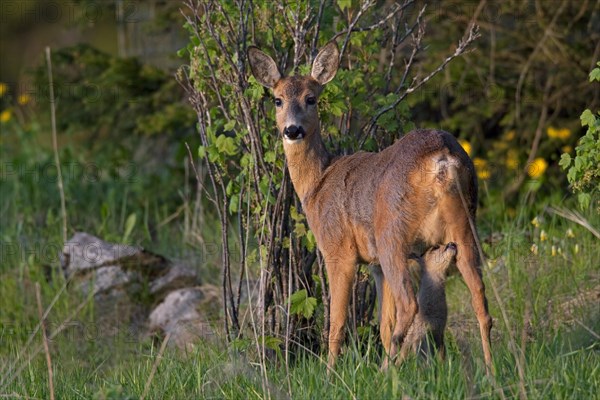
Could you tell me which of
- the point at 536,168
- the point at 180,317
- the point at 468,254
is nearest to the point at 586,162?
the point at 468,254

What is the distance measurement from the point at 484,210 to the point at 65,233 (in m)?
3.56

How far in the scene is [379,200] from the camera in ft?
17.6

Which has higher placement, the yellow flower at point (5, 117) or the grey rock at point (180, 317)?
the yellow flower at point (5, 117)

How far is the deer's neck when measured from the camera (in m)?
5.98

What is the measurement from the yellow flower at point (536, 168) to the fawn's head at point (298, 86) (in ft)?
13.3

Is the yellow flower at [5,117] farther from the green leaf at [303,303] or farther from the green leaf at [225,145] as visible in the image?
the green leaf at [303,303]

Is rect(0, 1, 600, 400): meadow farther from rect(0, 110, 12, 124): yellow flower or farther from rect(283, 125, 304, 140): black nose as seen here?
rect(283, 125, 304, 140): black nose

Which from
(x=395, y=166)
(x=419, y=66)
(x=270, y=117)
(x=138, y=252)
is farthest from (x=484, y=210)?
(x=395, y=166)

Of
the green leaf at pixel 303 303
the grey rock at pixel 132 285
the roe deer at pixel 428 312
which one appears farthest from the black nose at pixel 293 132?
the grey rock at pixel 132 285

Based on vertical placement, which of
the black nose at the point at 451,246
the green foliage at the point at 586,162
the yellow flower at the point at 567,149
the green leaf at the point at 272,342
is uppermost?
the green foliage at the point at 586,162

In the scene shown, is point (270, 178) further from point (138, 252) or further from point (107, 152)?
point (107, 152)

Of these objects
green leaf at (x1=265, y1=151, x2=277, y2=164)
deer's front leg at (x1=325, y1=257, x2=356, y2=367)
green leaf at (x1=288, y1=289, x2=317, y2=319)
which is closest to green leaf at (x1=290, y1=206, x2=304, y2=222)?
green leaf at (x1=265, y1=151, x2=277, y2=164)

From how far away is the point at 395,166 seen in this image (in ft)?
17.2

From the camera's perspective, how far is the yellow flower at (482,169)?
950 centimetres
